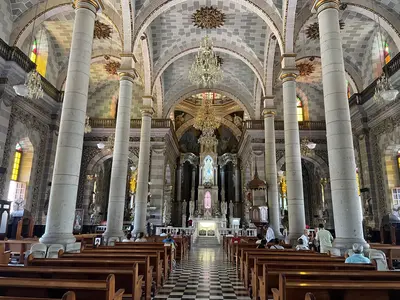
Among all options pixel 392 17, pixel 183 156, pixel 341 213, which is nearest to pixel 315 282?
pixel 341 213

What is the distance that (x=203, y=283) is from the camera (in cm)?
714

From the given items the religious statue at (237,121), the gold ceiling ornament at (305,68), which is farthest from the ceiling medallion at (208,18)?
the religious statue at (237,121)

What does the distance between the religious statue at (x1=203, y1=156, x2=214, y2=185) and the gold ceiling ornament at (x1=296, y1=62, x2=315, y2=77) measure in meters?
12.0

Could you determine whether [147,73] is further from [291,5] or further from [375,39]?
[375,39]

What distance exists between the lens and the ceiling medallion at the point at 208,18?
14.8m

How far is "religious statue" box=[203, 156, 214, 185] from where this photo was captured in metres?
28.1

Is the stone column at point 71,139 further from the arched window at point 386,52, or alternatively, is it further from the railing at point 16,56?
the arched window at point 386,52

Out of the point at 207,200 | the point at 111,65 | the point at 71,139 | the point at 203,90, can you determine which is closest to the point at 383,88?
the point at 71,139

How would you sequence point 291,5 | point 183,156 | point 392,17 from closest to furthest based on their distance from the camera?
1. point 291,5
2. point 392,17
3. point 183,156

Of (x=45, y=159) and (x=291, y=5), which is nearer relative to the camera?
(x=291, y=5)

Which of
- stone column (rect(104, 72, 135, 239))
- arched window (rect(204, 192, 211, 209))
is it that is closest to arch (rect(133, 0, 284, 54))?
stone column (rect(104, 72, 135, 239))

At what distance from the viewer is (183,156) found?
97.6ft

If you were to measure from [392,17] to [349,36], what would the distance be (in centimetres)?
276

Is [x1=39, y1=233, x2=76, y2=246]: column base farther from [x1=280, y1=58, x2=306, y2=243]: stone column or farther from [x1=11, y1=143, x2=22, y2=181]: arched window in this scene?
[x1=11, y1=143, x2=22, y2=181]: arched window
